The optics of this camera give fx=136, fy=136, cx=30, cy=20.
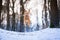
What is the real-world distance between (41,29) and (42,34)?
0.07 metres

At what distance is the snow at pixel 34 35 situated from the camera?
1.83 m

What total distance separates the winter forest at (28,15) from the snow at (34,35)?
0.05 m

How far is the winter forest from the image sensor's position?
1.85 m

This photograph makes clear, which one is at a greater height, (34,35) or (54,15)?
(54,15)

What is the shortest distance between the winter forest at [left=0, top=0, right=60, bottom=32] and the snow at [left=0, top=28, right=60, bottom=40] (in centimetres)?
5

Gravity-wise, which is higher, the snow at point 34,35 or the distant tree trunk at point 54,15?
the distant tree trunk at point 54,15

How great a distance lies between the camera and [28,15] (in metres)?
1.89

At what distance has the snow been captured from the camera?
1.83 m

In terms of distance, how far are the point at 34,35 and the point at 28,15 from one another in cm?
29

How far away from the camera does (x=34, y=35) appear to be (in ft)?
6.15

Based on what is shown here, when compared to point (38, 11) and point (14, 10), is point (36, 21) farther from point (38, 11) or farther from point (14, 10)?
point (14, 10)

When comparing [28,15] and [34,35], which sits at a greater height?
[28,15]

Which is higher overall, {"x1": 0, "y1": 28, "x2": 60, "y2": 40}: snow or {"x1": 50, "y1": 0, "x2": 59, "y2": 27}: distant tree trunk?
{"x1": 50, "y1": 0, "x2": 59, "y2": 27}: distant tree trunk

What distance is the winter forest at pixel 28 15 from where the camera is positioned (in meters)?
1.85
